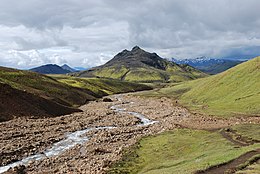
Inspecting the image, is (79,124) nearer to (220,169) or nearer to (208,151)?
(208,151)

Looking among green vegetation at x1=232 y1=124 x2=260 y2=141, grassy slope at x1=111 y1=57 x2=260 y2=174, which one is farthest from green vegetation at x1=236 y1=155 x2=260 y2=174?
green vegetation at x1=232 y1=124 x2=260 y2=141

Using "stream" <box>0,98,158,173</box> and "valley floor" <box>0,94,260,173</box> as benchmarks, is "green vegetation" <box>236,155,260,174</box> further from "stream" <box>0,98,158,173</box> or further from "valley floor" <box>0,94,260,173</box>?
"stream" <box>0,98,158,173</box>

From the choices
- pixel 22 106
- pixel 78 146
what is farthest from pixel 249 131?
pixel 22 106

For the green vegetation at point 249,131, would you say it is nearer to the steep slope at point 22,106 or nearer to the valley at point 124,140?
the valley at point 124,140

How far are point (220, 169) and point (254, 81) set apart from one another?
9547 cm

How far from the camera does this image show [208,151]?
44844mm

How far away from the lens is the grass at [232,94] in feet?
319

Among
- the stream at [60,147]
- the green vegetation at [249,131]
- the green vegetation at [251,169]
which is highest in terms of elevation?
the green vegetation at [251,169]

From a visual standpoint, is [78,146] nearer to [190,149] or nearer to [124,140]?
[124,140]

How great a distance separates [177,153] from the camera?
160 ft

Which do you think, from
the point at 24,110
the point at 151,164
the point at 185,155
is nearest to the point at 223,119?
the point at 185,155

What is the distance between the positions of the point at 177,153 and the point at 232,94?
78.3 m

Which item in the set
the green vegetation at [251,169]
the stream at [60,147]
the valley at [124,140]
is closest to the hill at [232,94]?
the valley at [124,140]

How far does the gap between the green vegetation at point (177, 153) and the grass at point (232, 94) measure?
3730cm
